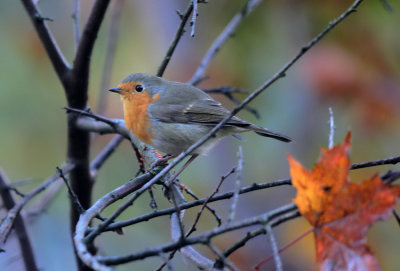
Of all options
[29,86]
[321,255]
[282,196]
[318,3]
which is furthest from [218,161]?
[29,86]

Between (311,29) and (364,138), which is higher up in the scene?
(311,29)

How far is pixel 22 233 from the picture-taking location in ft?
7.61

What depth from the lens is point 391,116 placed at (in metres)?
4.13

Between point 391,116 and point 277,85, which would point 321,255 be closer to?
point 391,116

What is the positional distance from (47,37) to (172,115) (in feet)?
2.81

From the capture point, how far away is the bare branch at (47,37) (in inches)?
94.1

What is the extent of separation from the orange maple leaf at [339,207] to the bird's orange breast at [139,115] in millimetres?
1475

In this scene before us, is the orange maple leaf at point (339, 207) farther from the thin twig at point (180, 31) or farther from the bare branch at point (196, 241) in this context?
the thin twig at point (180, 31)

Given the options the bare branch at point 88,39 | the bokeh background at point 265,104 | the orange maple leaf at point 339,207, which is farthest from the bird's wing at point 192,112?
the orange maple leaf at point 339,207

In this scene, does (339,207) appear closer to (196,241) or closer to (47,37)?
(196,241)

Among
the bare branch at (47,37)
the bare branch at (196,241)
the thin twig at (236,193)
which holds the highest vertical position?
the bare branch at (47,37)

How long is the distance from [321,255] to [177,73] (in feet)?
11.6

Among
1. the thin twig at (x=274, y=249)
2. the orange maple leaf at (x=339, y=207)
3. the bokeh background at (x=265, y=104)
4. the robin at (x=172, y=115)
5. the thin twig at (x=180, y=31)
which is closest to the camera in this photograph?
the thin twig at (x=274, y=249)

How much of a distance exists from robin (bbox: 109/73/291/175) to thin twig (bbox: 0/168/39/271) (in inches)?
27.4
